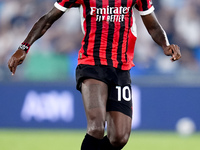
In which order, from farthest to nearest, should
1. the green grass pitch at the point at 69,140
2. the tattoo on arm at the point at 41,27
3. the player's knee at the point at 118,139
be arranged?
the green grass pitch at the point at 69,140, the tattoo on arm at the point at 41,27, the player's knee at the point at 118,139

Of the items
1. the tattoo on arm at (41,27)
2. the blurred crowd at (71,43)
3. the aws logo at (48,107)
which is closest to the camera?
the tattoo on arm at (41,27)

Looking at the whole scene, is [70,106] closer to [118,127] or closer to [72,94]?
[72,94]

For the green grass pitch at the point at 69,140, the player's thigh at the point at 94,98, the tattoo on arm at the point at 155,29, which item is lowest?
the green grass pitch at the point at 69,140

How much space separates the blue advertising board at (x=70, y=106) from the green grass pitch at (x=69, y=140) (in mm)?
243

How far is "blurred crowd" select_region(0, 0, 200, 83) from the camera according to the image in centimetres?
1084

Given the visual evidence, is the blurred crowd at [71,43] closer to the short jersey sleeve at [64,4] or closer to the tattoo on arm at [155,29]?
the tattoo on arm at [155,29]

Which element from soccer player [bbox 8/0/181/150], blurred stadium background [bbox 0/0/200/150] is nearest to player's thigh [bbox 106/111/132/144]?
soccer player [bbox 8/0/181/150]

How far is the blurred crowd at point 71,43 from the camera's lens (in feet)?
35.6

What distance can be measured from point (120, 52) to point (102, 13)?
1.43ft

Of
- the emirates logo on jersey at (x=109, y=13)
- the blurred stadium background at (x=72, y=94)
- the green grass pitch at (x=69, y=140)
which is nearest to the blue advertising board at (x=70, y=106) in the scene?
the blurred stadium background at (x=72, y=94)

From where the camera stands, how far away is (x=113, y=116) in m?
5.24

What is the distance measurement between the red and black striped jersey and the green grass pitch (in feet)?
9.52

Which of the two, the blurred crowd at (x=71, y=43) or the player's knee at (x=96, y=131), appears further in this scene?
the blurred crowd at (x=71, y=43)

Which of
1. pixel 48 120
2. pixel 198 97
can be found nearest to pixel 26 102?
pixel 48 120
